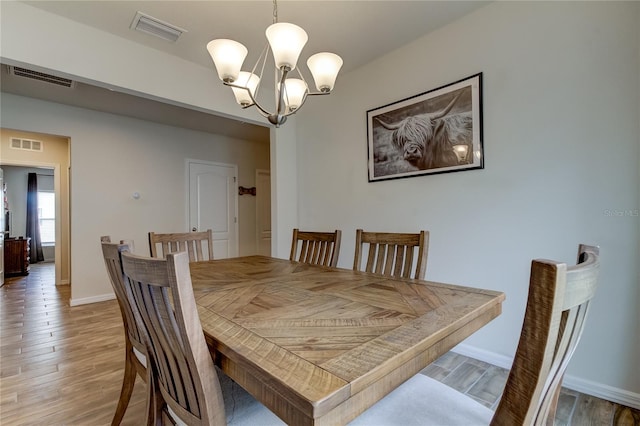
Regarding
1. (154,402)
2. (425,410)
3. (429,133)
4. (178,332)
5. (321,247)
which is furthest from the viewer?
(429,133)

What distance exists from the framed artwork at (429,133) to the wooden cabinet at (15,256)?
23.1ft

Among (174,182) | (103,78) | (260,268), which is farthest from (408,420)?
(174,182)

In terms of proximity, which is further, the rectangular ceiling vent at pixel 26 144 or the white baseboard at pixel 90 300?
the rectangular ceiling vent at pixel 26 144

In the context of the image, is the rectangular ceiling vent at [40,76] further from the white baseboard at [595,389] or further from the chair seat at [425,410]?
the white baseboard at [595,389]

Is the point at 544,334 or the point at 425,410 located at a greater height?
the point at 544,334

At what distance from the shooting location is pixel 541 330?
49 centimetres

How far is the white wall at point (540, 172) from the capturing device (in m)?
1.61

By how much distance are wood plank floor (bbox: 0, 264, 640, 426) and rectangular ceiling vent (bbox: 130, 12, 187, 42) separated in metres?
2.55

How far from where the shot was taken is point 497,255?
6.74 feet

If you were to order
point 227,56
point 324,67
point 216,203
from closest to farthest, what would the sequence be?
point 227,56 → point 324,67 → point 216,203

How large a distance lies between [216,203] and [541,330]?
4921mm

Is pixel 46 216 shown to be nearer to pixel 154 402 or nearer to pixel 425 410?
pixel 154 402

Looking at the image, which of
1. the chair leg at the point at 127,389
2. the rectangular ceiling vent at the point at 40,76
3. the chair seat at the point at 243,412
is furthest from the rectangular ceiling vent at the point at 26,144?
the chair seat at the point at 243,412

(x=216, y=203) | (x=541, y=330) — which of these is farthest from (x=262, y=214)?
(x=541, y=330)
